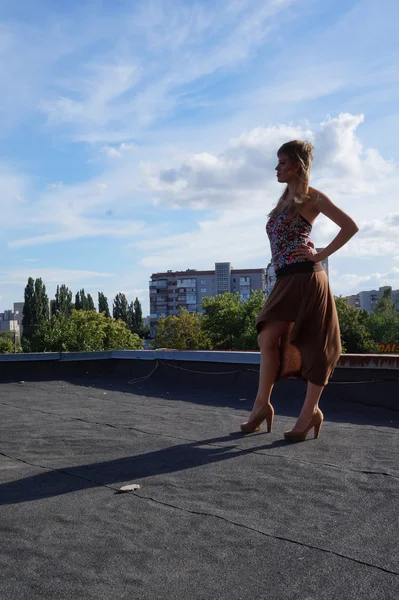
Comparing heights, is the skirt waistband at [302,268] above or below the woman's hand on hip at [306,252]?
below

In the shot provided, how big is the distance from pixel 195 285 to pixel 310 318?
147m

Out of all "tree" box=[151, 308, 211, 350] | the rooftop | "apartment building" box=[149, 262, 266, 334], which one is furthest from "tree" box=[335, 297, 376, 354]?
"apartment building" box=[149, 262, 266, 334]

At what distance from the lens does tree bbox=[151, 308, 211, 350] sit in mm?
59094

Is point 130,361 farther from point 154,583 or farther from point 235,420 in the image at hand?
point 154,583

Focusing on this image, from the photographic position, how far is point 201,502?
8.29 ft

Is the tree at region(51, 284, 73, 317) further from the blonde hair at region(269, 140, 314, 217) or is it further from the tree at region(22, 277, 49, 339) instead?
the blonde hair at region(269, 140, 314, 217)

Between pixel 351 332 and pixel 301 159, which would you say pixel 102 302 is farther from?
pixel 301 159

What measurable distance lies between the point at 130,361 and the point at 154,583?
20.2ft

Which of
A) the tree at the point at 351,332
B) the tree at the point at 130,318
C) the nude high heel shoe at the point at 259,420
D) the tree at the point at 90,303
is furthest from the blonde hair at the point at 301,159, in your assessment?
the tree at the point at 130,318

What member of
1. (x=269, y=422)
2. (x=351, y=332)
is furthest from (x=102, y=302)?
(x=269, y=422)

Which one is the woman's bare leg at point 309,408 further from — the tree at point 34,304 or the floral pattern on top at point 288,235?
the tree at point 34,304

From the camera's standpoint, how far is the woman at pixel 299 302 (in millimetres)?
3812

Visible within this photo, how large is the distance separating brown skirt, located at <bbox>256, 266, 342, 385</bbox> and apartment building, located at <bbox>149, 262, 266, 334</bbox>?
14212cm

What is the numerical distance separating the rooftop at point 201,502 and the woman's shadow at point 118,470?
0.01 metres
